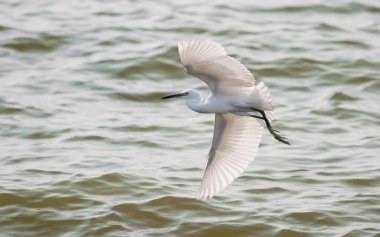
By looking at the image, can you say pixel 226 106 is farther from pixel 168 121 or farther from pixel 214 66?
pixel 168 121

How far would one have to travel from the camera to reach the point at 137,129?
8.90 m

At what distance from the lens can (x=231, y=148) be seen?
6547 mm

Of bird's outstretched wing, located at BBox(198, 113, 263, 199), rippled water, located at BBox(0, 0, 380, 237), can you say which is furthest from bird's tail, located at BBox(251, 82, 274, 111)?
rippled water, located at BBox(0, 0, 380, 237)

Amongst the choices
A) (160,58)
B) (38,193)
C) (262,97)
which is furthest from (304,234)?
(160,58)

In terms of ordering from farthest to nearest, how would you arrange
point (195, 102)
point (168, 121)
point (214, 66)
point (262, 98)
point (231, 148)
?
point (168, 121), point (231, 148), point (195, 102), point (262, 98), point (214, 66)

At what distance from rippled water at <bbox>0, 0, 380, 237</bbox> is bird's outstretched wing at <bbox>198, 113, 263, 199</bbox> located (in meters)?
0.68

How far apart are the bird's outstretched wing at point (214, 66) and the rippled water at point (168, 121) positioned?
1.38 meters

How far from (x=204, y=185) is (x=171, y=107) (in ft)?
10.5

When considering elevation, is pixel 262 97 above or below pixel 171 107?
above

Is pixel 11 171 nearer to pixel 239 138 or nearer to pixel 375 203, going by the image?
pixel 239 138

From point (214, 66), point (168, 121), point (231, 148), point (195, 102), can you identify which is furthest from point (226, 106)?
point (168, 121)

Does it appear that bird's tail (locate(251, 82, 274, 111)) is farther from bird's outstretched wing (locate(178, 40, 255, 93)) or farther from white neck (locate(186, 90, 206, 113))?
white neck (locate(186, 90, 206, 113))

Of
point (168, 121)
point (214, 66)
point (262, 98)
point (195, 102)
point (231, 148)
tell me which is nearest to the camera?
point (214, 66)

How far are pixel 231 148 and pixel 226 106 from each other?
546mm
